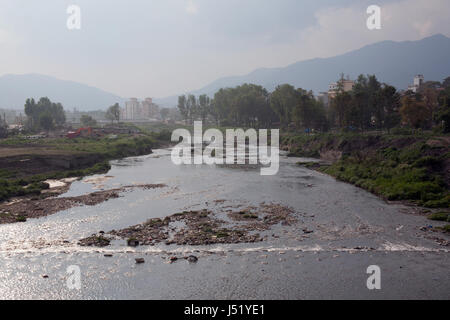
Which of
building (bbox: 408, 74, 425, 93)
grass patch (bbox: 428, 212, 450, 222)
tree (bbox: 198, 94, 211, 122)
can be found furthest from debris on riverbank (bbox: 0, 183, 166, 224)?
building (bbox: 408, 74, 425, 93)

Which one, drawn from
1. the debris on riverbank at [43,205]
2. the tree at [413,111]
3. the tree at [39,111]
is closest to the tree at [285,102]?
the tree at [413,111]

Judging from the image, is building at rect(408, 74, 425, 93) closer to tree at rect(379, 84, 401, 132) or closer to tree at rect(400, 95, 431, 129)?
tree at rect(379, 84, 401, 132)

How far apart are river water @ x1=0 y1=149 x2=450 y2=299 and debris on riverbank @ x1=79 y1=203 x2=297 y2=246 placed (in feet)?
2.40

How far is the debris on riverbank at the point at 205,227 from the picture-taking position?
750 inches

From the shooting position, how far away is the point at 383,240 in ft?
61.9

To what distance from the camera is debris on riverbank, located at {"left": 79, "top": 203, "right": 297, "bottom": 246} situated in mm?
19055

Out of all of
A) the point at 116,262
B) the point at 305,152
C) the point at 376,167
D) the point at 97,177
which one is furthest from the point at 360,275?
the point at 305,152

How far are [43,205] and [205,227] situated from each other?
41.3 feet

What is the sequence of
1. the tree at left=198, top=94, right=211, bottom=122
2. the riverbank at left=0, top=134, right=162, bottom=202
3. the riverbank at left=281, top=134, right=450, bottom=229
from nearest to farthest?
the riverbank at left=281, top=134, right=450, bottom=229 → the riverbank at left=0, top=134, right=162, bottom=202 → the tree at left=198, top=94, right=211, bottom=122

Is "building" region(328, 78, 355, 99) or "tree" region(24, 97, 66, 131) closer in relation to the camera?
"building" region(328, 78, 355, 99)

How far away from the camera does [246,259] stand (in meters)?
16.8

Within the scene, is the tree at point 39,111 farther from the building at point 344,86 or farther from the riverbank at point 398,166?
the riverbank at point 398,166

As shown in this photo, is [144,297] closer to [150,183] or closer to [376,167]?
[150,183]
